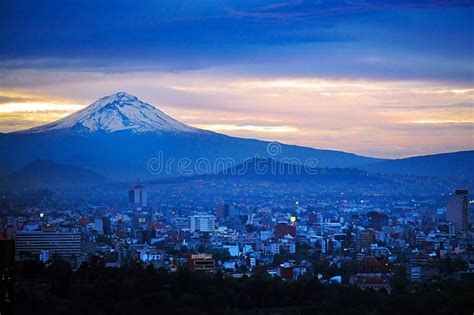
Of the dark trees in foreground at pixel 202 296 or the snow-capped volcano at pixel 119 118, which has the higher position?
the snow-capped volcano at pixel 119 118

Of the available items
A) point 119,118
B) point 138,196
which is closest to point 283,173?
point 138,196

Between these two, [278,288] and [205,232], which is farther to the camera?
[205,232]

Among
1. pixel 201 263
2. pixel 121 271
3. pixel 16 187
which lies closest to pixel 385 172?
pixel 16 187

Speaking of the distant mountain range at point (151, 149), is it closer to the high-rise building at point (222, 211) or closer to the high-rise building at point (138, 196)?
the high-rise building at point (138, 196)

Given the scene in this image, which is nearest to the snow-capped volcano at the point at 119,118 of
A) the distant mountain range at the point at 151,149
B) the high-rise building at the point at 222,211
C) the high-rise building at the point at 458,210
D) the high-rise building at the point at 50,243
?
the distant mountain range at the point at 151,149

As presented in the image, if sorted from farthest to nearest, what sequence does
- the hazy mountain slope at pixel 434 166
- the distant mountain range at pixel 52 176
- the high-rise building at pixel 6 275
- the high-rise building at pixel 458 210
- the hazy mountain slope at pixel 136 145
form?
the hazy mountain slope at pixel 136 145
the hazy mountain slope at pixel 434 166
the high-rise building at pixel 458 210
the distant mountain range at pixel 52 176
the high-rise building at pixel 6 275

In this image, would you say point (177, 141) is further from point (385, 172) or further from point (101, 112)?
point (385, 172)

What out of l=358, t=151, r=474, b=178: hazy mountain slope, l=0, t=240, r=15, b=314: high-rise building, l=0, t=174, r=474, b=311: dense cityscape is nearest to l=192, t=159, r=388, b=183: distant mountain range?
l=0, t=174, r=474, b=311: dense cityscape
